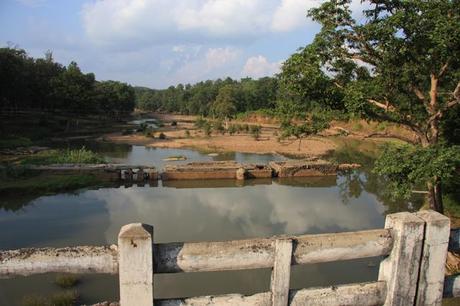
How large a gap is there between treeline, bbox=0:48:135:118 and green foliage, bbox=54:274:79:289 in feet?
140

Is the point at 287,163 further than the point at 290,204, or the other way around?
the point at 287,163

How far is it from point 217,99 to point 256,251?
72.0 metres

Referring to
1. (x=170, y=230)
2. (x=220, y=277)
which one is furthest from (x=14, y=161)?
(x=220, y=277)

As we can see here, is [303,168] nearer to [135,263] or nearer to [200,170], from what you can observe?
[200,170]

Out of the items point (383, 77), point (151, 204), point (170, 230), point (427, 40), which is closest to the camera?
point (427, 40)

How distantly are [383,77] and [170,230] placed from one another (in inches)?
434

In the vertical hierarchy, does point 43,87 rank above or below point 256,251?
above

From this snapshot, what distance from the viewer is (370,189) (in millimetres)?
27953

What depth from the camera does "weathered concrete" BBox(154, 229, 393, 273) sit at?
4.01 meters

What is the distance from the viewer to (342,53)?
12680 millimetres

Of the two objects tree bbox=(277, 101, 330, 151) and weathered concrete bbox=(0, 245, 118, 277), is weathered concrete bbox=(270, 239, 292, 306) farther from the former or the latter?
tree bbox=(277, 101, 330, 151)

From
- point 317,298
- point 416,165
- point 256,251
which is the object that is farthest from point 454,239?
point 416,165

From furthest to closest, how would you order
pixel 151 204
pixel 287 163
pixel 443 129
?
pixel 287 163 → pixel 151 204 → pixel 443 129

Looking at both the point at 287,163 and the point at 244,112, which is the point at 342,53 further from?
the point at 244,112
